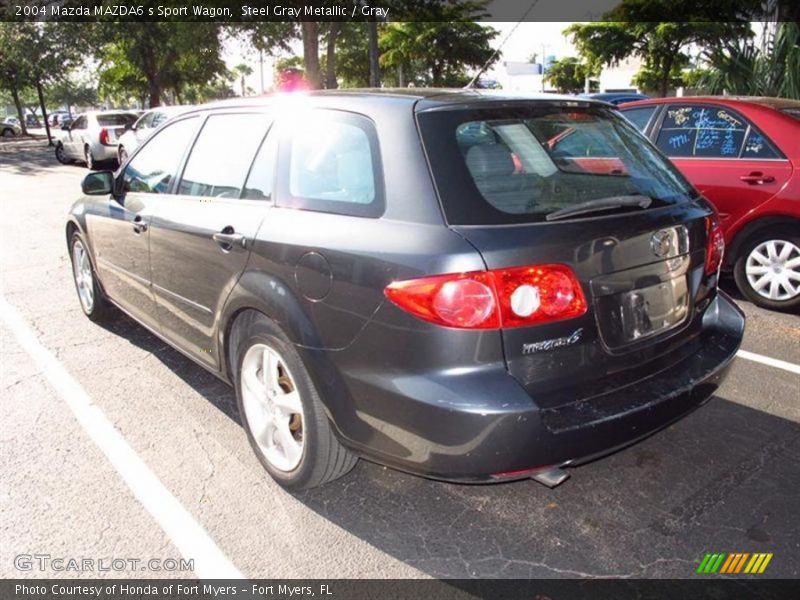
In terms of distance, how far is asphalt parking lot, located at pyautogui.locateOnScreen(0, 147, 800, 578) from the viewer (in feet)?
8.43

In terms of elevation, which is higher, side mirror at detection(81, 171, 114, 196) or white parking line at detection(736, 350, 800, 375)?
side mirror at detection(81, 171, 114, 196)

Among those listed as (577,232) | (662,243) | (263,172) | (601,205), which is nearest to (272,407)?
(263,172)

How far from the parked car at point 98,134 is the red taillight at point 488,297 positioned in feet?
61.4

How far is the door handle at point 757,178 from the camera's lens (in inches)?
207

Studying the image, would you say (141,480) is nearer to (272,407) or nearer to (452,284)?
(272,407)

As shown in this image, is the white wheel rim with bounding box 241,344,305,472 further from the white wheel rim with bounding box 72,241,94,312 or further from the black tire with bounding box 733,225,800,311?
the black tire with bounding box 733,225,800,311

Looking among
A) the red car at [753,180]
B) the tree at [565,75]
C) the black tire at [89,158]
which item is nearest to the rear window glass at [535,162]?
the red car at [753,180]

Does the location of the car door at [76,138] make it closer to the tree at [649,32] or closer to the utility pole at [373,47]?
the utility pole at [373,47]

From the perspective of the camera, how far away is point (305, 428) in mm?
2768

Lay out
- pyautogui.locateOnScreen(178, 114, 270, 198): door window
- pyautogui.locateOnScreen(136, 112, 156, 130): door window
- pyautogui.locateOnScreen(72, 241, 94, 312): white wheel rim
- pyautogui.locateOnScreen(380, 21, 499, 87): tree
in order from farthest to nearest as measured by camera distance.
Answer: pyautogui.locateOnScreen(380, 21, 499, 87): tree < pyautogui.locateOnScreen(136, 112, 156, 130): door window < pyautogui.locateOnScreen(72, 241, 94, 312): white wheel rim < pyautogui.locateOnScreen(178, 114, 270, 198): door window

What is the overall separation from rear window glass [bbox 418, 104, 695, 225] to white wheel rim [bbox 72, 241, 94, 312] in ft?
11.8

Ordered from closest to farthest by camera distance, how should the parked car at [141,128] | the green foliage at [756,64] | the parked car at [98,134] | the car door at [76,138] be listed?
the green foliage at [756,64]
the parked car at [141,128]
the parked car at [98,134]
the car door at [76,138]

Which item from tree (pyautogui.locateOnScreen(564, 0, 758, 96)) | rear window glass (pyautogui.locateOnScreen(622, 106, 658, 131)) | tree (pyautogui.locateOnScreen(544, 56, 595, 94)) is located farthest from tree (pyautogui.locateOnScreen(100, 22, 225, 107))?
tree (pyautogui.locateOnScreen(544, 56, 595, 94))

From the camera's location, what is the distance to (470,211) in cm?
234
